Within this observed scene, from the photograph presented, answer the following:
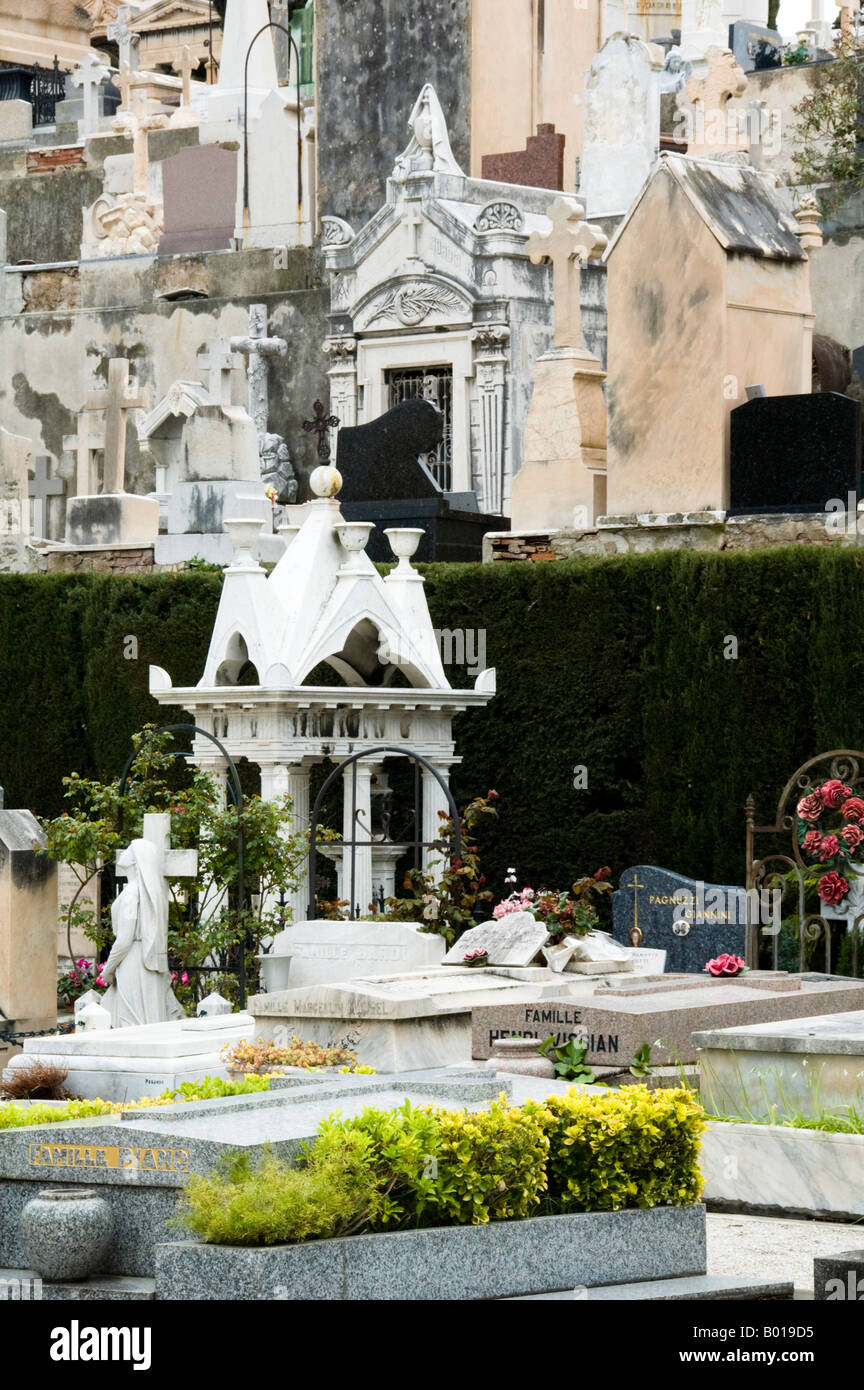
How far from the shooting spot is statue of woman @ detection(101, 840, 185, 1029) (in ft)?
44.7

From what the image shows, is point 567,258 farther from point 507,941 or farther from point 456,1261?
point 456,1261

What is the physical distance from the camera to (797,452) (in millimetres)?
16844

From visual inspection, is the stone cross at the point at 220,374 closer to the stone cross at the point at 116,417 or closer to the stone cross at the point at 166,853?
the stone cross at the point at 116,417

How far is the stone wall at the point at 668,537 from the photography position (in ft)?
55.1

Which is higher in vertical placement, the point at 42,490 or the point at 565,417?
the point at 42,490

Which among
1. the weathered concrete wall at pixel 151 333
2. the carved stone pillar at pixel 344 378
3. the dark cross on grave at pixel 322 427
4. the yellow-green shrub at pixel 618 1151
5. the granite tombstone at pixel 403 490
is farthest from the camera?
the weathered concrete wall at pixel 151 333

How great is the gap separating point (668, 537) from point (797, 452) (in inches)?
50.4

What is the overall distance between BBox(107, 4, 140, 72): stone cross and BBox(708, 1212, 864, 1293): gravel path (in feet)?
114

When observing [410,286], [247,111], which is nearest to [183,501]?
[410,286]

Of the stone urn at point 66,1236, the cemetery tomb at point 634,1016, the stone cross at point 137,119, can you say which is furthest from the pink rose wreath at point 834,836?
the stone cross at point 137,119

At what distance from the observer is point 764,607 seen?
1596 cm

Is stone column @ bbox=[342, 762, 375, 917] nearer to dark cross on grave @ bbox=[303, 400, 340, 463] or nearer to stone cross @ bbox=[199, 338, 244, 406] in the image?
dark cross on grave @ bbox=[303, 400, 340, 463]

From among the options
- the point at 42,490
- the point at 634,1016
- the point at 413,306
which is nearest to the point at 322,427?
the point at 413,306

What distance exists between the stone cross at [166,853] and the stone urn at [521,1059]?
3114mm
